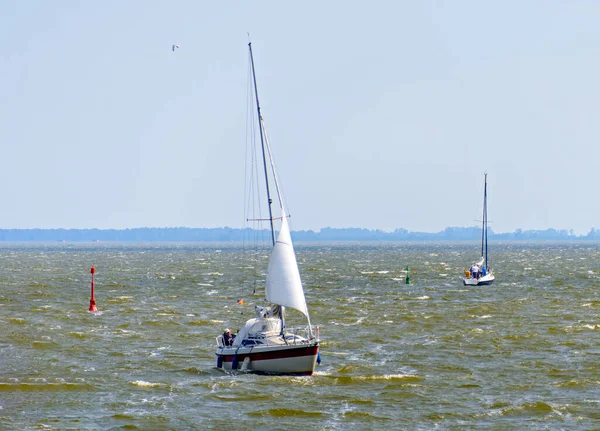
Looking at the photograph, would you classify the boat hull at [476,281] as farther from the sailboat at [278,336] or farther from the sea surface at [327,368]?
the sailboat at [278,336]

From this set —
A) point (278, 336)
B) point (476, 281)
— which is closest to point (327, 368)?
point (278, 336)

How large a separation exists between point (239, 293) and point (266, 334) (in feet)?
170

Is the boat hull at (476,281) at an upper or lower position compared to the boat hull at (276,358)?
upper

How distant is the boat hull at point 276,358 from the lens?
40.8 m

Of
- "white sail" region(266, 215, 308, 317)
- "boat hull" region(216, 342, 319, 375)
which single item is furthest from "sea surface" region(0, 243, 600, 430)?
"white sail" region(266, 215, 308, 317)

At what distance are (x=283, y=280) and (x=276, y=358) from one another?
3.19m

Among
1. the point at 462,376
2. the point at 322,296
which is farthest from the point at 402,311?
the point at 462,376

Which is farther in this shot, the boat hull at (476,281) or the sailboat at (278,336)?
the boat hull at (476,281)

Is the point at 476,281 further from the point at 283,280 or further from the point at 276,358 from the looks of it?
the point at 276,358

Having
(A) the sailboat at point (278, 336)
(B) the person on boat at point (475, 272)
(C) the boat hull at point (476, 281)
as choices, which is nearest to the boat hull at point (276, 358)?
(A) the sailboat at point (278, 336)

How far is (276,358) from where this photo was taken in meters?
41.2

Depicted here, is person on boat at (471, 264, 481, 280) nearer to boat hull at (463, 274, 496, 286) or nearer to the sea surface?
boat hull at (463, 274, 496, 286)

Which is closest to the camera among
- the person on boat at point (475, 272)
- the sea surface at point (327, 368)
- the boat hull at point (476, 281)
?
the sea surface at point (327, 368)

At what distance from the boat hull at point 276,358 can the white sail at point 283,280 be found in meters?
1.56
